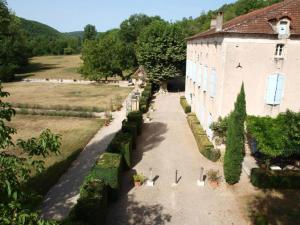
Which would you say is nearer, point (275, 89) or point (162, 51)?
point (275, 89)

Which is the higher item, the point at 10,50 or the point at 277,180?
the point at 10,50

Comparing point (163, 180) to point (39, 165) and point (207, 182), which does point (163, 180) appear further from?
point (39, 165)

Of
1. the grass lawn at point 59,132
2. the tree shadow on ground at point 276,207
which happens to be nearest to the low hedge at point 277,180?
the tree shadow on ground at point 276,207

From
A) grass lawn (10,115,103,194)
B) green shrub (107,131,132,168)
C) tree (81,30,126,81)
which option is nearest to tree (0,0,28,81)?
tree (81,30,126,81)

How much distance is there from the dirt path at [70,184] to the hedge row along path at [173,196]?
238 centimetres

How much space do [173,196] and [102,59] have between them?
45.1 meters

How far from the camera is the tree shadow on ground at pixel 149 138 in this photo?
22.8 metres

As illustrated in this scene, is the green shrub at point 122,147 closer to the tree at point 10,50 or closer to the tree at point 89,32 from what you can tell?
the tree at point 10,50

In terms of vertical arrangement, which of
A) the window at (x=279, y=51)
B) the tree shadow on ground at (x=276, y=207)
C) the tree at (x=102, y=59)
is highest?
the window at (x=279, y=51)

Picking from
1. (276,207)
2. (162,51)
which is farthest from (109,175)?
(162,51)

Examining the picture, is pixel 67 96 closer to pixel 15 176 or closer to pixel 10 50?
pixel 10 50

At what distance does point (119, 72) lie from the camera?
60906mm

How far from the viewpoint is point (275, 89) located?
20469mm

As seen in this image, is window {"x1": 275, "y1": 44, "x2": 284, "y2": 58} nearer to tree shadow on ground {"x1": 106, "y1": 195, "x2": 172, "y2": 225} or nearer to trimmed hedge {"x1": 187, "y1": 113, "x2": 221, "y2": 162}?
trimmed hedge {"x1": 187, "y1": 113, "x2": 221, "y2": 162}
